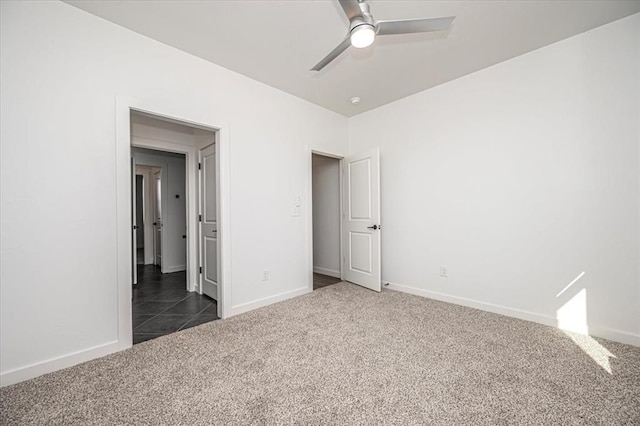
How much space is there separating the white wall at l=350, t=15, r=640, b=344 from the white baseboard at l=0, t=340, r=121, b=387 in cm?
333

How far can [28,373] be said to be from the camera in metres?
1.79

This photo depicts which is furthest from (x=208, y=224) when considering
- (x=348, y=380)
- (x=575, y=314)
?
(x=575, y=314)

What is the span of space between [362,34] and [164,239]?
5225 millimetres

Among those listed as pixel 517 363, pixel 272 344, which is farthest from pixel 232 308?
pixel 517 363

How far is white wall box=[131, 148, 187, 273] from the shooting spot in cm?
523

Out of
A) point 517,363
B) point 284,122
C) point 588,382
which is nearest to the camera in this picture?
point 588,382

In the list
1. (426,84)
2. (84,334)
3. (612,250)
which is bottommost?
(84,334)

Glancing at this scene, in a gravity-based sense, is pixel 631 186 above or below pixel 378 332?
above

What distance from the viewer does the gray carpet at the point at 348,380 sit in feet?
4.78

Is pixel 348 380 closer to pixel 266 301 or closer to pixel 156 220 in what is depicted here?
pixel 266 301

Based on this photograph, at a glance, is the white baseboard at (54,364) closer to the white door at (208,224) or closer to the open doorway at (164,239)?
the open doorway at (164,239)

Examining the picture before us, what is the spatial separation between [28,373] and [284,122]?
3.23 meters

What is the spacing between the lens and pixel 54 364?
189 cm

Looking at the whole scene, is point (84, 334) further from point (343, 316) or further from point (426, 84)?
point (426, 84)
